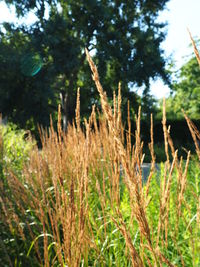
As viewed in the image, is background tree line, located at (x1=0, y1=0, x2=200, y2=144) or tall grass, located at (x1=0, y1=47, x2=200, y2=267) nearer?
tall grass, located at (x1=0, y1=47, x2=200, y2=267)

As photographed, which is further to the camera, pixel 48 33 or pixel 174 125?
pixel 174 125

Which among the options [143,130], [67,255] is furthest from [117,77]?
[67,255]

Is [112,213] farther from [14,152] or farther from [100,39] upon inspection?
[100,39]

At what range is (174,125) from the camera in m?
19.2

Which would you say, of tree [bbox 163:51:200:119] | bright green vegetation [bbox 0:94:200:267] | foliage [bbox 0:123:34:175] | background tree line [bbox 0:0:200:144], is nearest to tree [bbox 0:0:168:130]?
background tree line [bbox 0:0:200:144]

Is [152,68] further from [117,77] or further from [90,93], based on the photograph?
[90,93]

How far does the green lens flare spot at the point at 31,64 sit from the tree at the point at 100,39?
29 centimetres

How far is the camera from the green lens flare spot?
15.5 m

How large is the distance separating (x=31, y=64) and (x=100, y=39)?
143 inches

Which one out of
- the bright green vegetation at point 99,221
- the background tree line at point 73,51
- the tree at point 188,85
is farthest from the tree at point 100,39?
the bright green vegetation at point 99,221

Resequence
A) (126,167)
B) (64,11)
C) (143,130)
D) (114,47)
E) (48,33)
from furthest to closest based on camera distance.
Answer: (143,130)
(64,11)
(114,47)
(48,33)
(126,167)

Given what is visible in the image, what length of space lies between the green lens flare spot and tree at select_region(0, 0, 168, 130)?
0.95ft

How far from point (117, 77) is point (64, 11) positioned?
173 inches

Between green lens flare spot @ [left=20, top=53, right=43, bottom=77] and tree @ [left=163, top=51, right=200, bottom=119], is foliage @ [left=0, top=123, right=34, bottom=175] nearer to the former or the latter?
green lens flare spot @ [left=20, top=53, right=43, bottom=77]
